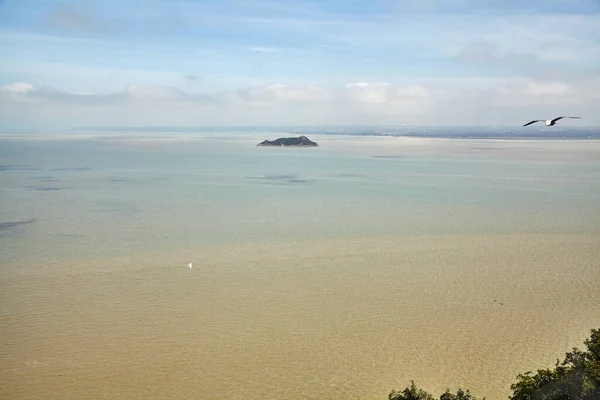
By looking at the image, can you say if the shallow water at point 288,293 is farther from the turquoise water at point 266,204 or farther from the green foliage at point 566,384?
the green foliage at point 566,384

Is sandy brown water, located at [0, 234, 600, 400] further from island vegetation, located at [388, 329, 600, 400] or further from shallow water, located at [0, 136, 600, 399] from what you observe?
island vegetation, located at [388, 329, 600, 400]

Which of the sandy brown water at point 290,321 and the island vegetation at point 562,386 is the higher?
the island vegetation at point 562,386

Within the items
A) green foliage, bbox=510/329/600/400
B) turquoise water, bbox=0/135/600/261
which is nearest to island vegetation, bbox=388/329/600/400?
green foliage, bbox=510/329/600/400

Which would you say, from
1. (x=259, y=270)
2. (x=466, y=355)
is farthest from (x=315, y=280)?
(x=466, y=355)

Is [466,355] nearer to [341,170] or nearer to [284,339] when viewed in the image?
[284,339]

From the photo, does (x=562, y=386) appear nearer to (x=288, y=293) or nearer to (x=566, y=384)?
(x=566, y=384)

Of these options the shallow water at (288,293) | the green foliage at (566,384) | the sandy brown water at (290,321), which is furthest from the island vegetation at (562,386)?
the shallow water at (288,293)
